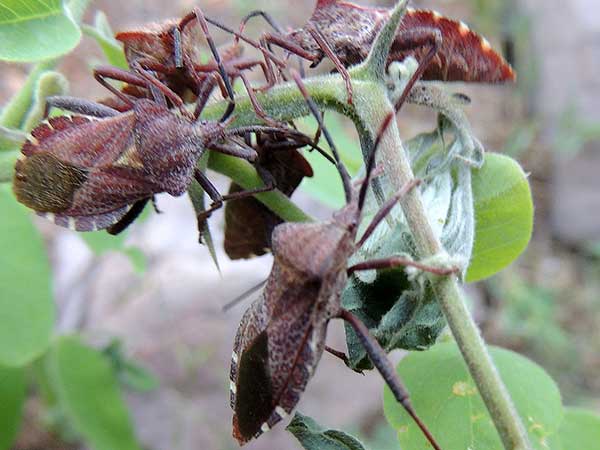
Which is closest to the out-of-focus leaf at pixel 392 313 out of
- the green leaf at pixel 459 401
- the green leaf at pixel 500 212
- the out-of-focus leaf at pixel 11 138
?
the green leaf at pixel 459 401

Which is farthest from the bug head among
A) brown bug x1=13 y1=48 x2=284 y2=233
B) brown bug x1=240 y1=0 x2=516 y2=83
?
brown bug x1=240 y1=0 x2=516 y2=83

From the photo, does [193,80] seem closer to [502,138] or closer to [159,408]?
[159,408]

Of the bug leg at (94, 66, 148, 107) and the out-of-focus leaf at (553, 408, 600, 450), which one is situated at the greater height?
the bug leg at (94, 66, 148, 107)

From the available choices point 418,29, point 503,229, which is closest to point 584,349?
point 503,229

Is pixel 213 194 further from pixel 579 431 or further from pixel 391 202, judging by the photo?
pixel 579 431

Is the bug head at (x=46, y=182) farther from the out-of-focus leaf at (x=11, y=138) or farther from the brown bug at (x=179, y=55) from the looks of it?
the brown bug at (x=179, y=55)

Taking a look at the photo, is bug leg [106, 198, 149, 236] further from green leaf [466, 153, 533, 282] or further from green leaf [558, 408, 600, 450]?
green leaf [558, 408, 600, 450]
